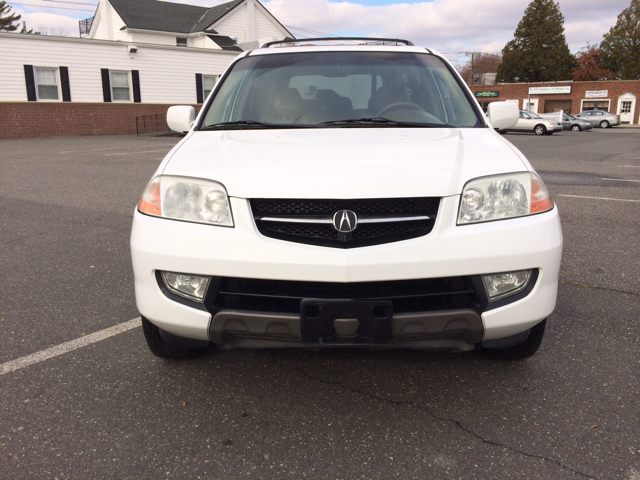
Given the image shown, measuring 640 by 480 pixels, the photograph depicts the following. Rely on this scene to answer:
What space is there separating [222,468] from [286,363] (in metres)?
0.87

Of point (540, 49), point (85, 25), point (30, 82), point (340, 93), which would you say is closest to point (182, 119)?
point (340, 93)

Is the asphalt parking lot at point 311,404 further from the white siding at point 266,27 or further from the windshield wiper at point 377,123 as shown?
the white siding at point 266,27

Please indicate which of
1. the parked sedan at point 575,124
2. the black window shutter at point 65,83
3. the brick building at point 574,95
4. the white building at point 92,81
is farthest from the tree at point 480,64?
the black window shutter at point 65,83

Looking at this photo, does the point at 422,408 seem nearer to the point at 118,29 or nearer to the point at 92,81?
the point at 92,81

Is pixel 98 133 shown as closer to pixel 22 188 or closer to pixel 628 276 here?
pixel 22 188

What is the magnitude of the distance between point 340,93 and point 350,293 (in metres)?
1.72

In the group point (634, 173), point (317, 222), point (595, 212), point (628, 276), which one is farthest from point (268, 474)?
point (634, 173)

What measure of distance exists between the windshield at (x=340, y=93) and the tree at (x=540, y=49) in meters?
72.3

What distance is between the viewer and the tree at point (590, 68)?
6900cm

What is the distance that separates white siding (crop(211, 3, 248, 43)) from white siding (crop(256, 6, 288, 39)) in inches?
42.1

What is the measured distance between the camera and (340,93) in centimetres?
352

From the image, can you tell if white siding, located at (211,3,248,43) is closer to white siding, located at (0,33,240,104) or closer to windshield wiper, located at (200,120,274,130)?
white siding, located at (0,33,240,104)

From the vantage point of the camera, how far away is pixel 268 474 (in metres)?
2.07

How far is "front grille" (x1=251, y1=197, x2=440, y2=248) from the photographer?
224 centimetres
